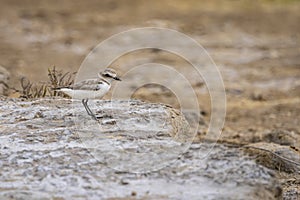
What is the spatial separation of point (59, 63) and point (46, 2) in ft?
18.0

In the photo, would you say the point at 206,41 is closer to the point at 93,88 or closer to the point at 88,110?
the point at 88,110

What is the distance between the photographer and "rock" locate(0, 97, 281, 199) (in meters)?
4.50

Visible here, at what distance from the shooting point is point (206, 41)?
15.4 m

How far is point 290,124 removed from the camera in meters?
10.2

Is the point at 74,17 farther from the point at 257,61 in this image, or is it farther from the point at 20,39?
the point at 257,61

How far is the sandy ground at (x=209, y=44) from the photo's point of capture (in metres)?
10.9

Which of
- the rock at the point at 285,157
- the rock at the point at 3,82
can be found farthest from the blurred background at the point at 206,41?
the rock at the point at 285,157

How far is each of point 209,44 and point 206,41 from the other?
229 millimetres

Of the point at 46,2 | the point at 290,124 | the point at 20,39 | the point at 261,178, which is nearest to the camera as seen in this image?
the point at 261,178

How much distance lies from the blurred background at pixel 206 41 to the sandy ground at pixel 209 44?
0.05 feet

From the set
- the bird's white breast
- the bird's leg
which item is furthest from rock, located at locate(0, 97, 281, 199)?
the bird's white breast

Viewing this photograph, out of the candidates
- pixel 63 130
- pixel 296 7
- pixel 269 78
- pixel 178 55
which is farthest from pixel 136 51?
pixel 63 130

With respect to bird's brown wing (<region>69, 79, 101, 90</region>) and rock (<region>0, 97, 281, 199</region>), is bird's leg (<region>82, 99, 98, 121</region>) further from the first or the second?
bird's brown wing (<region>69, 79, 101, 90</region>)

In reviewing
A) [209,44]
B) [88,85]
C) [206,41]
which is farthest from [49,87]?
[206,41]
